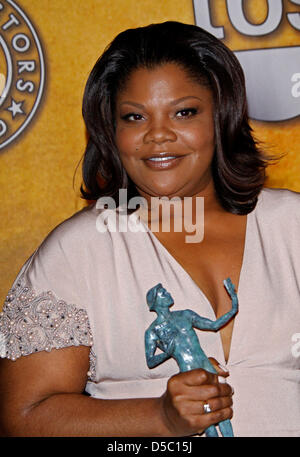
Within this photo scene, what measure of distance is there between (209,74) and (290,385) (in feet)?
2.64

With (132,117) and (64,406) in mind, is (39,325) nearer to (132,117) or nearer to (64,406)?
(64,406)

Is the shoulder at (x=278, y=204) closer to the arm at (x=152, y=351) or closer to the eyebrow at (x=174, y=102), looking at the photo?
the eyebrow at (x=174, y=102)

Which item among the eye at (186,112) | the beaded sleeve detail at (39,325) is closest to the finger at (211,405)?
the beaded sleeve detail at (39,325)

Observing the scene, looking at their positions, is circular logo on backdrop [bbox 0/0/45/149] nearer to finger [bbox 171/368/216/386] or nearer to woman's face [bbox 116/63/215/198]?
woman's face [bbox 116/63/215/198]

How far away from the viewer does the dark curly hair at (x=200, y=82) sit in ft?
5.64

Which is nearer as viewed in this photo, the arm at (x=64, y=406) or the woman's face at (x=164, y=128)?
the arm at (x=64, y=406)

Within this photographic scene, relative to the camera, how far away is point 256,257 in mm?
1739

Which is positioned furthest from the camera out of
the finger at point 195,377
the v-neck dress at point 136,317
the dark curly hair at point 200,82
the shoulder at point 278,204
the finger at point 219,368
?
the shoulder at point 278,204

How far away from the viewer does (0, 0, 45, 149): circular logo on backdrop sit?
2332 millimetres

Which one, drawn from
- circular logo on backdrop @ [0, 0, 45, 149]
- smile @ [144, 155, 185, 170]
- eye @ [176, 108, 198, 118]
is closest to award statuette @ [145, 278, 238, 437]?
smile @ [144, 155, 185, 170]

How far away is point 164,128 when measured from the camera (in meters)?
1.62

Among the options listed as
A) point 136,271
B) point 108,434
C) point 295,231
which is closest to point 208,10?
point 295,231

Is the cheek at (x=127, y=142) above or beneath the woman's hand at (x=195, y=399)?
above

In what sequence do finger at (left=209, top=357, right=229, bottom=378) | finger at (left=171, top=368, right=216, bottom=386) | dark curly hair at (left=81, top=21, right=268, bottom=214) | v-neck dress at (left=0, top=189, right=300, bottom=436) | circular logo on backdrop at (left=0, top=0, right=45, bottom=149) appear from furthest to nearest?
circular logo on backdrop at (left=0, top=0, right=45, bottom=149) → dark curly hair at (left=81, top=21, right=268, bottom=214) → v-neck dress at (left=0, top=189, right=300, bottom=436) → finger at (left=209, top=357, right=229, bottom=378) → finger at (left=171, top=368, right=216, bottom=386)
